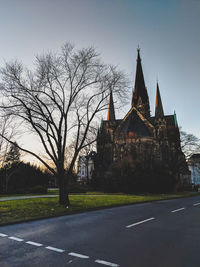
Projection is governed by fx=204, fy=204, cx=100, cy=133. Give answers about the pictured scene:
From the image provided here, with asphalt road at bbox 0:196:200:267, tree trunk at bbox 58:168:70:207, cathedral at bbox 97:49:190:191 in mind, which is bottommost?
asphalt road at bbox 0:196:200:267

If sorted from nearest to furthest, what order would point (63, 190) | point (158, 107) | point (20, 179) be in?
point (63, 190) → point (20, 179) → point (158, 107)

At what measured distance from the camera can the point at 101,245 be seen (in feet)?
16.7

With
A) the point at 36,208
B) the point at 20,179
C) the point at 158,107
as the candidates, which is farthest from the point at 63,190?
the point at 158,107

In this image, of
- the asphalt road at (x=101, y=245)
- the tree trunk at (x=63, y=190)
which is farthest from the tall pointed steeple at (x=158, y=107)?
the asphalt road at (x=101, y=245)

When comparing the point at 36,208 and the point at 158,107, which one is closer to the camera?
the point at 36,208

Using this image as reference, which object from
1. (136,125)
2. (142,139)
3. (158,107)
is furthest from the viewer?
(158,107)

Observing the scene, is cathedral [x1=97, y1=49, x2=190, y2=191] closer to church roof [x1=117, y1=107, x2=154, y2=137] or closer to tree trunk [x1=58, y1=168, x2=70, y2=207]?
church roof [x1=117, y1=107, x2=154, y2=137]

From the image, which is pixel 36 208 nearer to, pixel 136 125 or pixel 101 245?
pixel 101 245

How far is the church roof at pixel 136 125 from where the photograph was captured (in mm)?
52344

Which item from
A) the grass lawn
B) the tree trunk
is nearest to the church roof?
the grass lawn

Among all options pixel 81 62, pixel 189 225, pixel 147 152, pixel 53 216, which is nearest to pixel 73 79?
pixel 81 62

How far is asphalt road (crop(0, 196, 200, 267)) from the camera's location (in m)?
4.09

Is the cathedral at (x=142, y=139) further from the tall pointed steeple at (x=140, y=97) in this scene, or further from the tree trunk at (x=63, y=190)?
the tree trunk at (x=63, y=190)

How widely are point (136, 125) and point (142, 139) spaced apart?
19.8 feet
